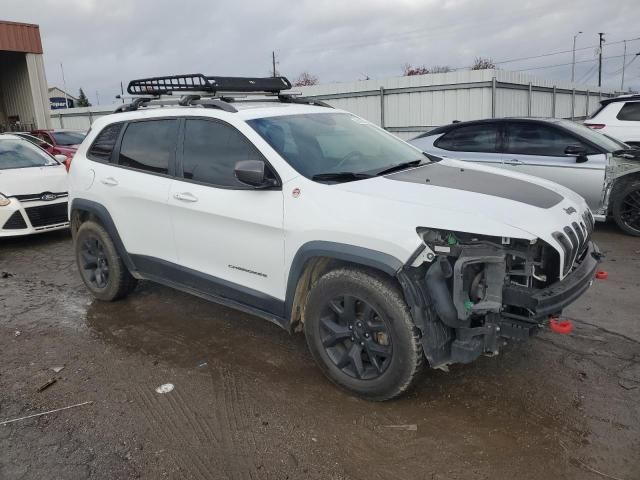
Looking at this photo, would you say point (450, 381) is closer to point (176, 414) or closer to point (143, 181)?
point (176, 414)

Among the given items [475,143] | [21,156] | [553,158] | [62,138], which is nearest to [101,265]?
[21,156]

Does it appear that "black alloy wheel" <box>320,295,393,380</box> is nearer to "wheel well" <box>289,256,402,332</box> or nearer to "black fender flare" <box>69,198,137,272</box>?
"wheel well" <box>289,256,402,332</box>

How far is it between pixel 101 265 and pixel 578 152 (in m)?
5.97

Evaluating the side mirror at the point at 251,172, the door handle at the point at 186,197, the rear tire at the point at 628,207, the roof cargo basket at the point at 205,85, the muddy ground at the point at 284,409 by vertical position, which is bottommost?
the muddy ground at the point at 284,409

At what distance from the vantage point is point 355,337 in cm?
326

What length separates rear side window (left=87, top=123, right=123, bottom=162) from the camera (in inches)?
193

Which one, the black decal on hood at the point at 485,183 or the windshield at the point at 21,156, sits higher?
the windshield at the point at 21,156

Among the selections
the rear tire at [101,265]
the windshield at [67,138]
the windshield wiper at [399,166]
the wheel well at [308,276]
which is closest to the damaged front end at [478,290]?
the wheel well at [308,276]

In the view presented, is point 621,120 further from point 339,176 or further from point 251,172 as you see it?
point 251,172

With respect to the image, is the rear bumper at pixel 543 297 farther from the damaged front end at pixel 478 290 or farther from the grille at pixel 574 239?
the grille at pixel 574 239

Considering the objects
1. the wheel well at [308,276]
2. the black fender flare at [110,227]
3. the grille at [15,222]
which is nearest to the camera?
the wheel well at [308,276]

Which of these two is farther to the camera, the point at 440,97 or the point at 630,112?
the point at 440,97

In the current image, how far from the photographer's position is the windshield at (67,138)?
47.2ft

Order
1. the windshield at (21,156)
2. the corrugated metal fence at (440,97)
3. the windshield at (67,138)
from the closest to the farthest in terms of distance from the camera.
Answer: the windshield at (21,156)
the corrugated metal fence at (440,97)
the windshield at (67,138)
